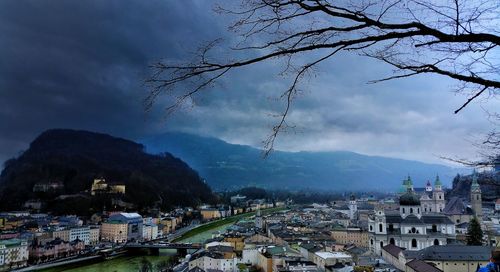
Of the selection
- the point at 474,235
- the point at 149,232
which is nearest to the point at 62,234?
the point at 149,232

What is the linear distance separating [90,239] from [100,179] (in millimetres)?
25857

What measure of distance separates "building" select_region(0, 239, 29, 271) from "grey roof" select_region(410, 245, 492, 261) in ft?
66.1

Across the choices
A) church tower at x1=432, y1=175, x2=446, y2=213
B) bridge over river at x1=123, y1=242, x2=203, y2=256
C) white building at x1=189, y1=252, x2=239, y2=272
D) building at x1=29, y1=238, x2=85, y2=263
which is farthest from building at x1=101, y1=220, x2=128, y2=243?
church tower at x1=432, y1=175, x2=446, y2=213

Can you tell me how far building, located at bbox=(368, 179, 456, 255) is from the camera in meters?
23.2

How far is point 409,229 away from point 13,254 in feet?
70.4

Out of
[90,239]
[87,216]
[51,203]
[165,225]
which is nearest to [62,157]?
[51,203]

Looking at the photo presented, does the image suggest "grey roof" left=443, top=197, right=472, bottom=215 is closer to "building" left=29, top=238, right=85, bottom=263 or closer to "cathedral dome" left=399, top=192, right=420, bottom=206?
"cathedral dome" left=399, top=192, right=420, bottom=206

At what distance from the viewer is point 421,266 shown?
1555 centimetres

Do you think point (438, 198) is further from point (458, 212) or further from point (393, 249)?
point (393, 249)

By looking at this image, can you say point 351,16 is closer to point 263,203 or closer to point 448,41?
point 448,41

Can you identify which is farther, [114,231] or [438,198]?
[114,231]

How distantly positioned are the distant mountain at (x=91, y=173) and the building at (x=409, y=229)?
34509 mm

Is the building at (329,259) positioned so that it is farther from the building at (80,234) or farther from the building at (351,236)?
the building at (80,234)

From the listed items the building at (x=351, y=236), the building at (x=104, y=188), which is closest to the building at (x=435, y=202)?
the building at (x=351, y=236)
